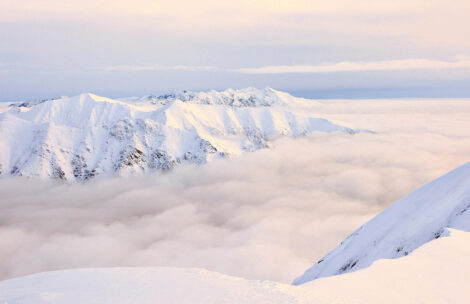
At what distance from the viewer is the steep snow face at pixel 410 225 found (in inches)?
1880

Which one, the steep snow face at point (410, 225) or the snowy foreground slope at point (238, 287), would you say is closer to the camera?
the snowy foreground slope at point (238, 287)

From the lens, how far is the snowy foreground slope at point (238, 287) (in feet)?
63.8

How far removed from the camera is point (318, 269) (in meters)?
68.9

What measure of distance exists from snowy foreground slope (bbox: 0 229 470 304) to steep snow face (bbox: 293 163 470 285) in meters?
15.6

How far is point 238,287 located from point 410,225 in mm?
45590

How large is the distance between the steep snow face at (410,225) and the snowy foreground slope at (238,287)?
15.6 meters

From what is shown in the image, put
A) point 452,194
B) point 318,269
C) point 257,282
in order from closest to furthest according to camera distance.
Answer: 1. point 257,282
2. point 452,194
3. point 318,269

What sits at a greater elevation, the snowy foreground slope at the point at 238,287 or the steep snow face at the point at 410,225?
the snowy foreground slope at the point at 238,287

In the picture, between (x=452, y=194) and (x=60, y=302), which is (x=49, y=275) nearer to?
(x=60, y=302)

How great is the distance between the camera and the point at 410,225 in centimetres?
5531

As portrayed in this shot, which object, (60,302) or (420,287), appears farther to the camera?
(420,287)

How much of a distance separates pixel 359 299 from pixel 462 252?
54.6ft

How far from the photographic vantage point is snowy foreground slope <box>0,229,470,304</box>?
1943 cm

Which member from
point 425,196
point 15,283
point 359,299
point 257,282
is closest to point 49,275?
point 15,283
